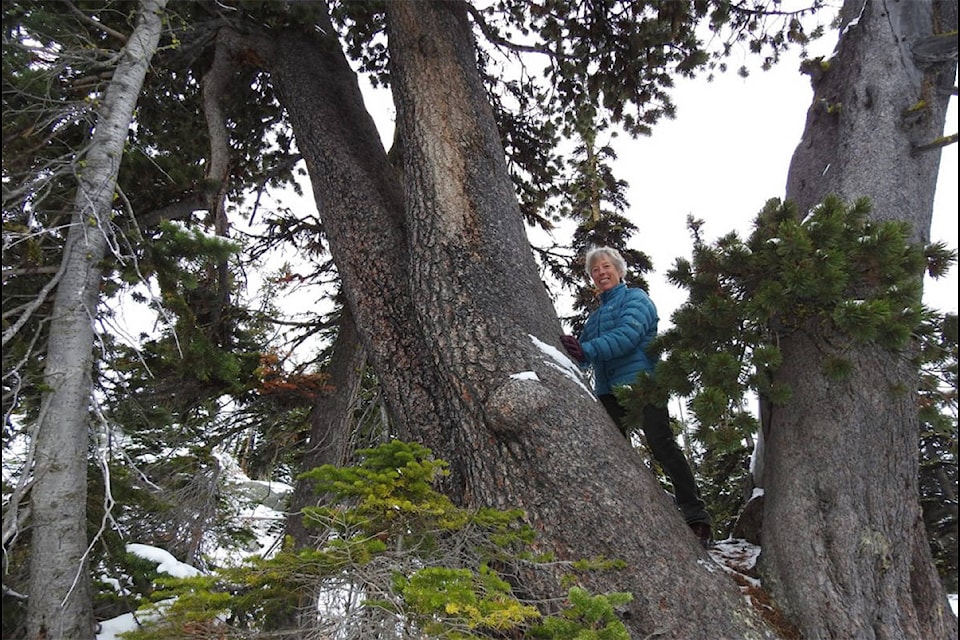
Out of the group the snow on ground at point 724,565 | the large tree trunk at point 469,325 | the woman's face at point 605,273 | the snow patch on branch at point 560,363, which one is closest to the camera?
the large tree trunk at point 469,325

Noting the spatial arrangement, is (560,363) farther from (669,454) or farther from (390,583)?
(390,583)

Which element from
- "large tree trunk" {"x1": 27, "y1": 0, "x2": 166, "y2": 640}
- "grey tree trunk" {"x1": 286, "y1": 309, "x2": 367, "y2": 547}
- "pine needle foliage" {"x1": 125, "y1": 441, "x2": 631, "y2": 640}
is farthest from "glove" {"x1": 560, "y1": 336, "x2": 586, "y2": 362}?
"large tree trunk" {"x1": 27, "y1": 0, "x2": 166, "y2": 640}

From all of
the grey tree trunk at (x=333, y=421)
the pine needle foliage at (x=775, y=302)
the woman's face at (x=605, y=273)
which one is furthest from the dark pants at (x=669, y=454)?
the grey tree trunk at (x=333, y=421)

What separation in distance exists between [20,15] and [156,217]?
4.65 ft

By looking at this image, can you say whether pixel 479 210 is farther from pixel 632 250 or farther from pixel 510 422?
pixel 632 250

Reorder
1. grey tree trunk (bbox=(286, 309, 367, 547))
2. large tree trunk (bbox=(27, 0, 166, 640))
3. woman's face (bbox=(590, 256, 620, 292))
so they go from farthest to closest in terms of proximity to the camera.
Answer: grey tree trunk (bbox=(286, 309, 367, 547))
woman's face (bbox=(590, 256, 620, 292))
large tree trunk (bbox=(27, 0, 166, 640))

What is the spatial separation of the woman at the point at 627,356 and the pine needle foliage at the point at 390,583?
120 cm

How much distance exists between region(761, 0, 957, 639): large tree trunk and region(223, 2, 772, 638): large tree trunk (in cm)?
37

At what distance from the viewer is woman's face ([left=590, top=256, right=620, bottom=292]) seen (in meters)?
3.87

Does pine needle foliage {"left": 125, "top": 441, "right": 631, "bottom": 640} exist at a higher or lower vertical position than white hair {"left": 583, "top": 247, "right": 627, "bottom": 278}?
lower

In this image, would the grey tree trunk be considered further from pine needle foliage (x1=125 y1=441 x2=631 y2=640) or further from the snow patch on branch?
pine needle foliage (x1=125 y1=441 x2=631 y2=640)

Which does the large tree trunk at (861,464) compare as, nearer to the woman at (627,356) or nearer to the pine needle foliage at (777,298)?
the pine needle foliage at (777,298)

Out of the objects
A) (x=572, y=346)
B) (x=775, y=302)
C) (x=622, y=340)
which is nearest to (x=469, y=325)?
(x=572, y=346)

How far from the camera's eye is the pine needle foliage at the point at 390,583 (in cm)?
156
